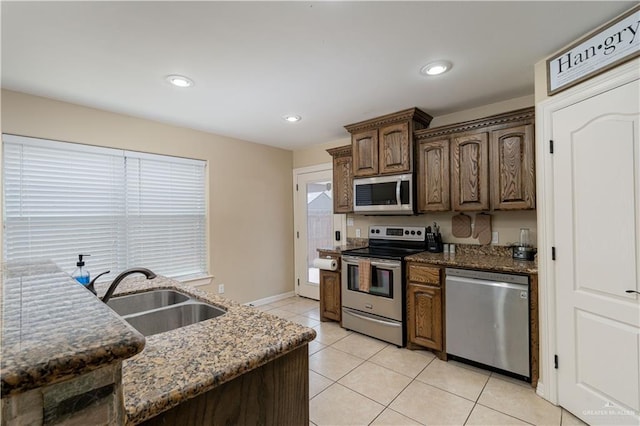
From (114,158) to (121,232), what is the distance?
0.79 m

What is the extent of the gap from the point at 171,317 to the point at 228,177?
107 inches

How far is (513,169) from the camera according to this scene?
257 cm

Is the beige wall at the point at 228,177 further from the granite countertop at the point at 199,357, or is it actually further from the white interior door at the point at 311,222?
the granite countertop at the point at 199,357

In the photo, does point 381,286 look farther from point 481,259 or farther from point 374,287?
point 481,259

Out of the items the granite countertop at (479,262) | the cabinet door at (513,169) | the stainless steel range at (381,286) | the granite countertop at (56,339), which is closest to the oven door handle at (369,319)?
the stainless steel range at (381,286)

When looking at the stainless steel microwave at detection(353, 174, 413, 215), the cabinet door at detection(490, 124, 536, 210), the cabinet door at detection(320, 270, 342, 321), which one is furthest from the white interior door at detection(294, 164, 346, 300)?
the cabinet door at detection(490, 124, 536, 210)

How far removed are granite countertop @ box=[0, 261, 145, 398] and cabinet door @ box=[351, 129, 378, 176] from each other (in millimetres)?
3060

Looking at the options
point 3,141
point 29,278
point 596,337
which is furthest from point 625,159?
point 3,141

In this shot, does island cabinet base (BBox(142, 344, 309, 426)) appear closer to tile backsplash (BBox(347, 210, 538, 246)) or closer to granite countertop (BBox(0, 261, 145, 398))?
granite countertop (BBox(0, 261, 145, 398))

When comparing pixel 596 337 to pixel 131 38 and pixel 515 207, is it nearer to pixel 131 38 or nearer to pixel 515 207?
pixel 515 207

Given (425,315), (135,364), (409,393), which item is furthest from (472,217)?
(135,364)

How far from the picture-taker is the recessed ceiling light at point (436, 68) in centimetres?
214

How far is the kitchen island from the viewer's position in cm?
42

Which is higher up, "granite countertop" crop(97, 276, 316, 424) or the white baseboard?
"granite countertop" crop(97, 276, 316, 424)
